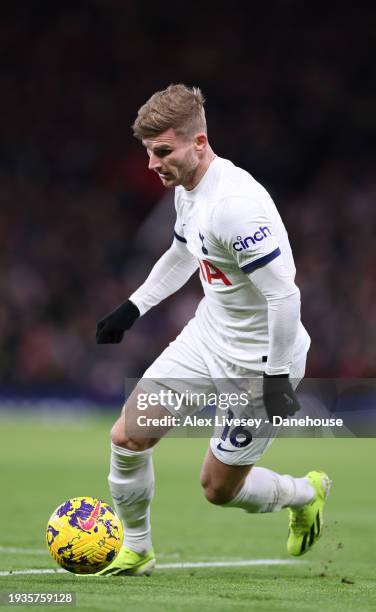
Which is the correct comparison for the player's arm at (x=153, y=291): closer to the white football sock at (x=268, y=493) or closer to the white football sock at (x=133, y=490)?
the white football sock at (x=133, y=490)

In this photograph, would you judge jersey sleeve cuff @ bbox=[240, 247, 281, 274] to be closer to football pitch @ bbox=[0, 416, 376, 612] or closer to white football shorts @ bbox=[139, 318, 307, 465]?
white football shorts @ bbox=[139, 318, 307, 465]

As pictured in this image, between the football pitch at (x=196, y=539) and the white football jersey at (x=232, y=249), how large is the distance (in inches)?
44.1

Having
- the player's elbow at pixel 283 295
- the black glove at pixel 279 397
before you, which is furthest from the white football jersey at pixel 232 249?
the black glove at pixel 279 397

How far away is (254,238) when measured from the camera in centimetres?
512

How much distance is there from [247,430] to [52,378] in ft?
43.4

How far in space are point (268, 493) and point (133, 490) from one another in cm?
79

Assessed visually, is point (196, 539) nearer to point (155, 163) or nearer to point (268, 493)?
point (268, 493)

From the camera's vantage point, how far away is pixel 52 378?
61.2 ft

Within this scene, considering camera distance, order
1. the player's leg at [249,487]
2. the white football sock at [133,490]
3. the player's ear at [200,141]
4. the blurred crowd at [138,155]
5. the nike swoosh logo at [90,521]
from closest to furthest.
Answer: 1. the nike swoosh logo at [90,521]
2. the player's ear at [200,141]
3. the white football sock at [133,490]
4. the player's leg at [249,487]
5. the blurred crowd at [138,155]

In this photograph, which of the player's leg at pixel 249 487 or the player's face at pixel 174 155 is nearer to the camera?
the player's face at pixel 174 155

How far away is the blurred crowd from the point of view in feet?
63.0

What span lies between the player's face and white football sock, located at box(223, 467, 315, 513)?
1.60m

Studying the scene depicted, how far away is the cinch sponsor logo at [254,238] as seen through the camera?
512 centimetres

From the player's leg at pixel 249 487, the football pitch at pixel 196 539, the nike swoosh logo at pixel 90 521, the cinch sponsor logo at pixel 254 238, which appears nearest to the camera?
the football pitch at pixel 196 539
